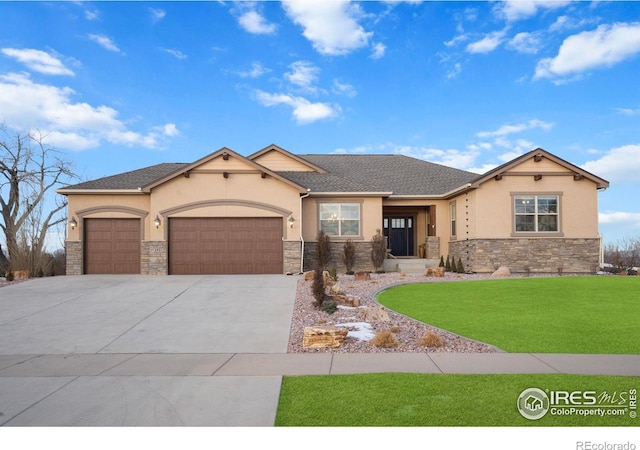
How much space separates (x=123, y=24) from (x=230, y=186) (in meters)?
7.26

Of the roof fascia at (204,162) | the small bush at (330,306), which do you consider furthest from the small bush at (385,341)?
the roof fascia at (204,162)

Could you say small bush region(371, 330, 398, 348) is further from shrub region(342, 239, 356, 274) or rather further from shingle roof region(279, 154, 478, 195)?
shingle roof region(279, 154, 478, 195)

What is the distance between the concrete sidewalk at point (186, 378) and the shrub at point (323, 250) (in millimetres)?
11559

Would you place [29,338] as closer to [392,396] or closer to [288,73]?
[392,396]

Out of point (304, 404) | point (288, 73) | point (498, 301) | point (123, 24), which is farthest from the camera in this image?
point (288, 73)

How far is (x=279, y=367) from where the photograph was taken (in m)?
6.84

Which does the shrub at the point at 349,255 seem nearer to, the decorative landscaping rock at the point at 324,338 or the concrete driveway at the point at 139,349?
the concrete driveway at the point at 139,349

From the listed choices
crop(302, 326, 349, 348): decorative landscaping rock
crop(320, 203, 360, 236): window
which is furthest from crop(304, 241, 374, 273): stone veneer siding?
crop(302, 326, 349, 348): decorative landscaping rock

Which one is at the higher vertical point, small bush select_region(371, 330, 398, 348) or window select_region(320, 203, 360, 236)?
window select_region(320, 203, 360, 236)

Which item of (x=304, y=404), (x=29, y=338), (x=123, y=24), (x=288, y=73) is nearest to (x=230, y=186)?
(x=288, y=73)

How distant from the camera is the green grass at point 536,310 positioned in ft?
26.7

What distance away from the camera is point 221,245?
19.2 m

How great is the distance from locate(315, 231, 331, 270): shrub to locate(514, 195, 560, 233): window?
842 centimetres

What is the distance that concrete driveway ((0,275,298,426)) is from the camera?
511cm
